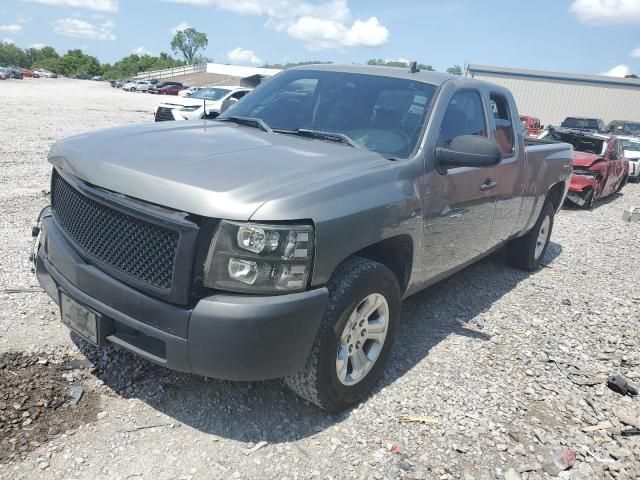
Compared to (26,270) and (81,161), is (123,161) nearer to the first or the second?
(81,161)

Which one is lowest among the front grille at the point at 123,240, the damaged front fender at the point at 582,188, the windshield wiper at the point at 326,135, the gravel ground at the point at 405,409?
the gravel ground at the point at 405,409

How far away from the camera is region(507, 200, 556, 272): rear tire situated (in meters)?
6.09

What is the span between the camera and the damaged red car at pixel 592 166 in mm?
11094

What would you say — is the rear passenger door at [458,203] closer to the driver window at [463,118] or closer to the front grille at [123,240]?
the driver window at [463,118]

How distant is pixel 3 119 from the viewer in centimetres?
1805

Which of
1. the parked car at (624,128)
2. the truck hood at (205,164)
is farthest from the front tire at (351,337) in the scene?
the parked car at (624,128)

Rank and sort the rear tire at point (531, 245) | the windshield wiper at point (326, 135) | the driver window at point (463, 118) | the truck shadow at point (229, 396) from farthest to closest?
the rear tire at point (531, 245)
the driver window at point (463, 118)
the windshield wiper at point (326, 135)
the truck shadow at point (229, 396)

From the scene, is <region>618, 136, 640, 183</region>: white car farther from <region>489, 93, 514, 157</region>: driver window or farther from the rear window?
<region>489, 93, 514, 157</region>: driver window

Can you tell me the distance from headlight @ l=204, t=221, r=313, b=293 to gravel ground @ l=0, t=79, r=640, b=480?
94 cm

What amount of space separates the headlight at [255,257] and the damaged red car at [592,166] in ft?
32.4

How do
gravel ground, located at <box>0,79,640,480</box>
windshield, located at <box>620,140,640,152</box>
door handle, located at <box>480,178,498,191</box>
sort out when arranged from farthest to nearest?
windshield, located at <box>620,140,640,152</box> → door handle, located at <box>480,178,498,191</box> → gravel ground, located at <box>0,79,640,480</box>

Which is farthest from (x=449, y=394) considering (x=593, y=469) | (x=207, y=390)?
(x=207, y=390)

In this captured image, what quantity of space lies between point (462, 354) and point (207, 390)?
1.92 meters

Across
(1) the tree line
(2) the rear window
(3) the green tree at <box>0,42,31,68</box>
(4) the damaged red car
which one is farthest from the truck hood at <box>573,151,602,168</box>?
(3) the green tree at <box>0,42,31,68</box>
